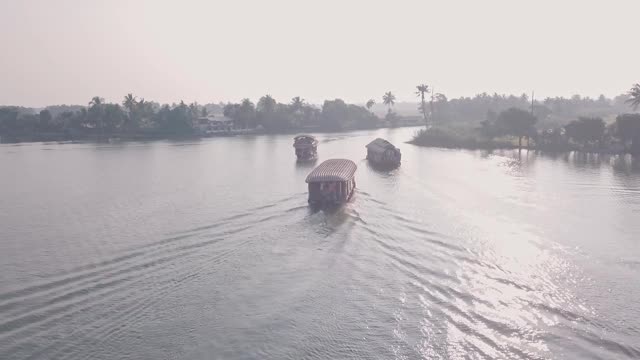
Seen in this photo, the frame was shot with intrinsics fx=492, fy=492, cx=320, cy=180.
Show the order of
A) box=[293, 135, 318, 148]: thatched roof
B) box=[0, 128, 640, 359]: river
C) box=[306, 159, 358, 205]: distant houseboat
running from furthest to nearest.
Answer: box=[293, 135, 318, 148]: thatched roof, box=[306, 159, 358, 205]: distant houseboat, box=[0, 128, 640, 359]: river

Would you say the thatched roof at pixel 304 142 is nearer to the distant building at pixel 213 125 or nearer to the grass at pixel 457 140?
the grass at pixel 457 140

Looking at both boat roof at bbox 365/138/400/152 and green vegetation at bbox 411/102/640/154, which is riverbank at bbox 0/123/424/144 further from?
boat roof at bbox 365/138/400/152

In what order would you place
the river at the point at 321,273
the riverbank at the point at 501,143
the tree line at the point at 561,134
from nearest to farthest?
the river at the point at 321,273 < the tree line at the point at 561,134 < the riverbank at the point at 501,143

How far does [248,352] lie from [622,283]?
20.8 metres

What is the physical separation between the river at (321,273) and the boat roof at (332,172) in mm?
3137

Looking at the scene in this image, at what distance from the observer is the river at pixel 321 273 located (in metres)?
21.2

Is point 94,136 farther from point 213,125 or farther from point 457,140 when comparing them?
point 457,140

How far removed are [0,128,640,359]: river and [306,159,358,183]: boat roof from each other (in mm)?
3137

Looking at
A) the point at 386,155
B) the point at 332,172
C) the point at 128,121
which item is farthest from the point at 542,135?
the point at 128,121

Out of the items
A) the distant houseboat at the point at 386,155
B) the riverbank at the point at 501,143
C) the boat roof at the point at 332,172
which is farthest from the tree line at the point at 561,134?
the boat roof at the point at 332,172

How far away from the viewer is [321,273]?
2900 cm

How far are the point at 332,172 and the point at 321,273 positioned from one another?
21.2 metres

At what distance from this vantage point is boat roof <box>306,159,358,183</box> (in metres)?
46.8

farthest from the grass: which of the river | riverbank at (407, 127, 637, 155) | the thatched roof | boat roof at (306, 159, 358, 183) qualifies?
boat roof at (306, 159, 358, 183)
